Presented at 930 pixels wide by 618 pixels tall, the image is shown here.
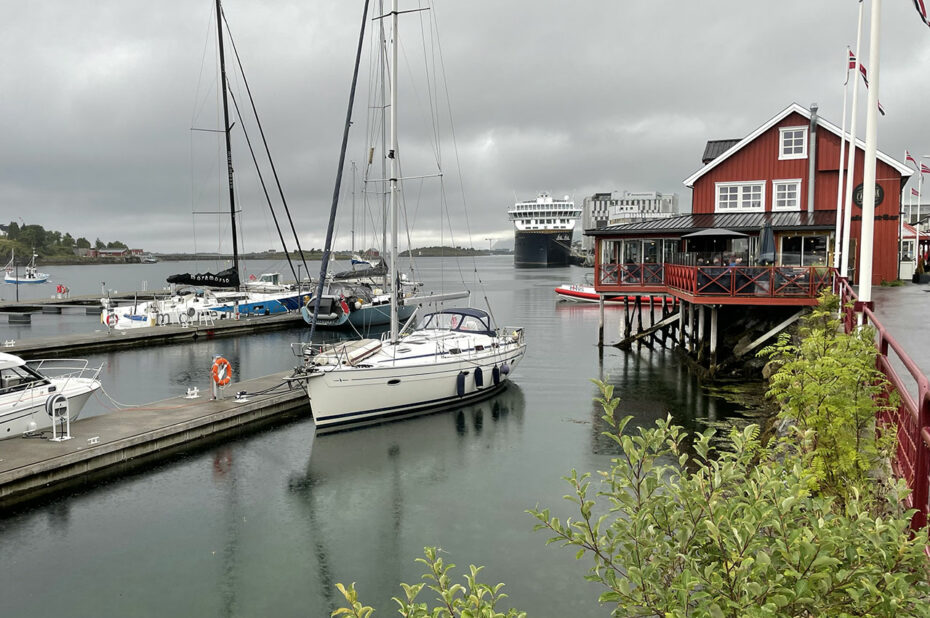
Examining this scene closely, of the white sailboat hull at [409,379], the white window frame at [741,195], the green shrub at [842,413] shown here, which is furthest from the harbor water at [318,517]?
the white window frame at [741,195]

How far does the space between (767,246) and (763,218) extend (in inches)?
206

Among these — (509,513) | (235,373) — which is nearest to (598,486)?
(509,513)

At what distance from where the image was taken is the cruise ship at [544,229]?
158250 mm

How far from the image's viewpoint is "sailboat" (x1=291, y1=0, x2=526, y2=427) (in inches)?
768

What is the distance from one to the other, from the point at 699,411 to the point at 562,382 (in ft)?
22.3

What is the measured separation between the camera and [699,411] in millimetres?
22406

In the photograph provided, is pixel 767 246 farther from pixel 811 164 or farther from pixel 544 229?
pixel 544 229

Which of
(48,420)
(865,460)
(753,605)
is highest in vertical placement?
(753,605)

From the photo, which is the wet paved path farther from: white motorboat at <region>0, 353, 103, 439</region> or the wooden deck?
white motorboat at <region>0, 353, 103, 439</region>

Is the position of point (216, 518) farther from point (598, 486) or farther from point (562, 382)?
point (562, 382)

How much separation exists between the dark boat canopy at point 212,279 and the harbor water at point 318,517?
19468mm

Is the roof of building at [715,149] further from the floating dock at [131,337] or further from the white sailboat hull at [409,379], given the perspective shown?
the floating dock at [131,337]

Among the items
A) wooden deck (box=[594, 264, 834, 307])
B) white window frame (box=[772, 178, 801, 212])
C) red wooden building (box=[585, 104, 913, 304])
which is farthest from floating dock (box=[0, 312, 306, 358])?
white window frame (box=[772, 178, 801, 212])

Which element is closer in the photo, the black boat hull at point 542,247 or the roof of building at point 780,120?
the roof of building at point 780,120
